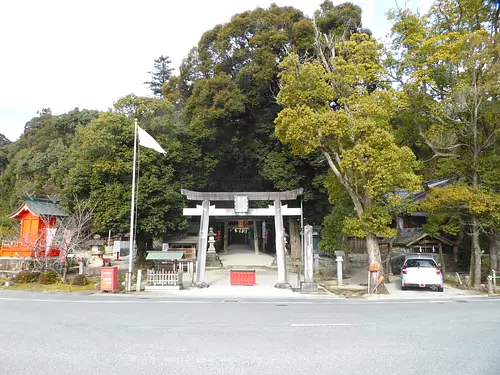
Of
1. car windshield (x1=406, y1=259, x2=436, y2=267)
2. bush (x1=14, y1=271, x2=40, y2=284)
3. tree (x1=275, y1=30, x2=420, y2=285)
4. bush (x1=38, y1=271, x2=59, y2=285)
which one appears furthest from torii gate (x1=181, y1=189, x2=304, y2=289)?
bush (x1=14, y1=271, x2=40, y2=284)

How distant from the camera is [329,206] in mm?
30078

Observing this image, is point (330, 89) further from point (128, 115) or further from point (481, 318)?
point (128, 115)

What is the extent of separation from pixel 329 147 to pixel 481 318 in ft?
33.9

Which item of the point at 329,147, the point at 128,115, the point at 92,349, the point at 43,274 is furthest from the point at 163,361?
the point at 128,115

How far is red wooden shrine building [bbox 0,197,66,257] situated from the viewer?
856 inches

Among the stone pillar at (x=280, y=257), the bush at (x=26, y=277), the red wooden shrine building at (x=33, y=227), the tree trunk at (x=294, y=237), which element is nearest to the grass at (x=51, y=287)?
the bush at (x=26, y=277)

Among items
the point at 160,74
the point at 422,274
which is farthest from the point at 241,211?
the point at 160,74

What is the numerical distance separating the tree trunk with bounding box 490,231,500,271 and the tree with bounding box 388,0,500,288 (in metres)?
0.22

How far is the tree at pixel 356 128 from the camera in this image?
15891 mm

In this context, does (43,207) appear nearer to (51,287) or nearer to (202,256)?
(51,287)

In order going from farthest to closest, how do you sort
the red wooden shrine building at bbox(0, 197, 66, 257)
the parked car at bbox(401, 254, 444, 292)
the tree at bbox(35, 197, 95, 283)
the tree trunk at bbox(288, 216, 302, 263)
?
the tree trunk at bbox(288, 216, 302, 263), the red wooden shrine building at bbox(0, 197, 66, 257), the tree at bbox(35, 197, 95, 283), the parked car at bbox(401, 254, 444, 292)

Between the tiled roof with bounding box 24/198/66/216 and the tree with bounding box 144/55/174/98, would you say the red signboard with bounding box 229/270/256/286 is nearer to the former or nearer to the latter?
the tiled roof with bounding box 24/198/66/216

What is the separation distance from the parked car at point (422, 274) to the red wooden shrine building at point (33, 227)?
20.2m

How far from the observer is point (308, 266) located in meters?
17.0
